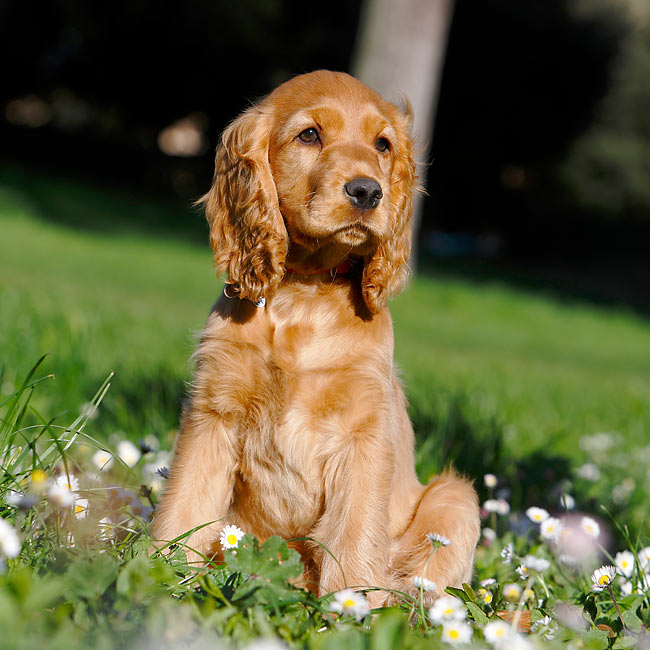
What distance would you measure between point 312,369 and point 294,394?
106mm

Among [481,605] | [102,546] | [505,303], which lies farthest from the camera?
[505,303]

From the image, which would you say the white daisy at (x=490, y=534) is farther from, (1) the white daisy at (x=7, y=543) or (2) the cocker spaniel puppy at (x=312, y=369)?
(1) the white daisy at (x=7, y=543)

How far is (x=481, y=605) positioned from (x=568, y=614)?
0.28 metres

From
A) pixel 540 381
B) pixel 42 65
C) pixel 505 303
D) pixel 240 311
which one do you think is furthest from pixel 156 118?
pixel 240 311

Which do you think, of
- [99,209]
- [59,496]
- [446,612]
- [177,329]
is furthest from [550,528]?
[99,209]

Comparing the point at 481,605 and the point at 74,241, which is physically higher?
the point at 481,605

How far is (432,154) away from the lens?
24406 millimetres

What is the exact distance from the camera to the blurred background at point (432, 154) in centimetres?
1330

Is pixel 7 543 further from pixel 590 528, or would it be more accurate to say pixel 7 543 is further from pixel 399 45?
pixel 399 45

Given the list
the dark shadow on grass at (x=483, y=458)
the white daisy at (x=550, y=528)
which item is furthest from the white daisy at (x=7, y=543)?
the dark shadow on grass at (x=483, y=458)

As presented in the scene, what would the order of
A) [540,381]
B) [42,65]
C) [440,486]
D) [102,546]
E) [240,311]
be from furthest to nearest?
[42,65], [540,381], [440,486], [240,311], [102,546]

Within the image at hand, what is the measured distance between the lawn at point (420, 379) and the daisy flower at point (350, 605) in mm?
67

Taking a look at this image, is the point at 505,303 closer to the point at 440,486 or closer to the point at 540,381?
the point at 540,381

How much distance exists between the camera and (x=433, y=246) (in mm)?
29812
